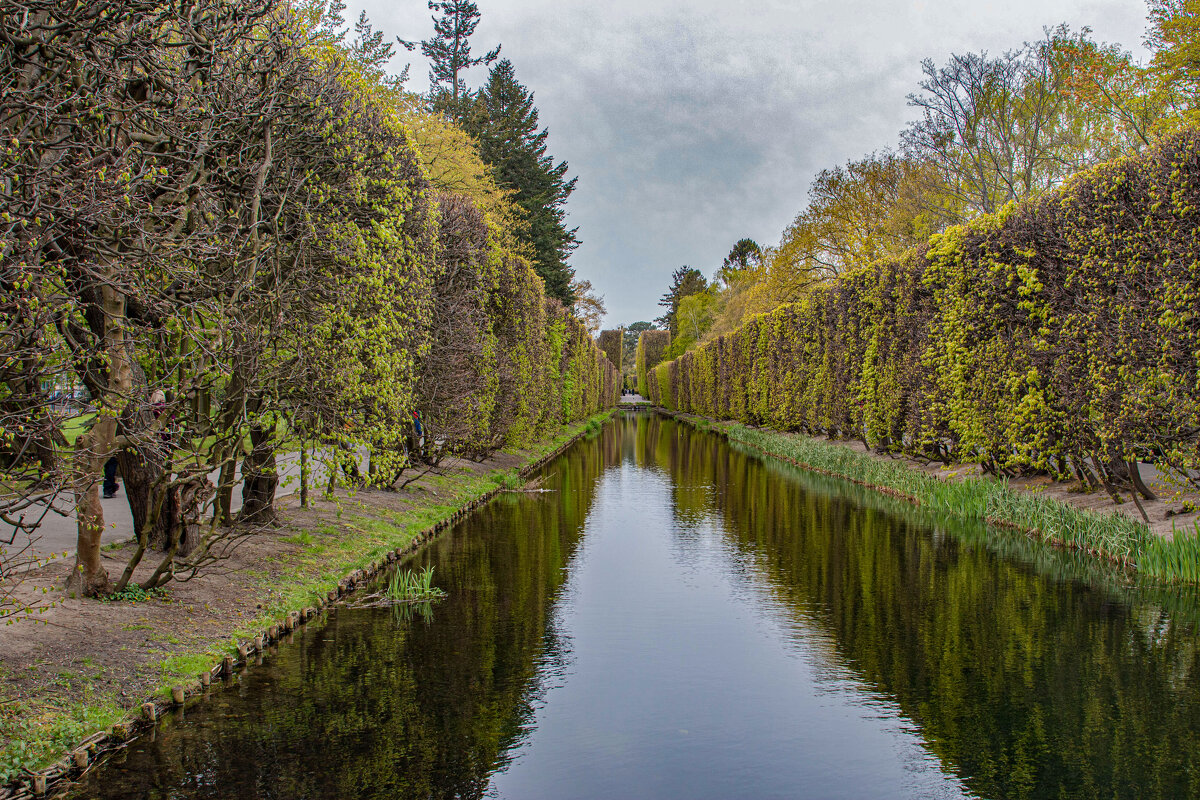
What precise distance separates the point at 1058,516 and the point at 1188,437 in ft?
6.96

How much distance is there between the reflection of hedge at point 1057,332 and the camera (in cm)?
955

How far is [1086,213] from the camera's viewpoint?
1126cm

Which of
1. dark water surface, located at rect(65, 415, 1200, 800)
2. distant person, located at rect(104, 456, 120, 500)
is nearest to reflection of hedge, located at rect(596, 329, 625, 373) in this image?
distant person, located at rect(104, 456, 120, 500)

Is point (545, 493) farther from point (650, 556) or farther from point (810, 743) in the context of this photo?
point (810, 743)

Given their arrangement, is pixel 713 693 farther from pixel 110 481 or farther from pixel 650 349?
pixel 650 349

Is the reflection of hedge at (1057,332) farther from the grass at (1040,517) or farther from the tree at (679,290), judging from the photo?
the tree at (679,290)

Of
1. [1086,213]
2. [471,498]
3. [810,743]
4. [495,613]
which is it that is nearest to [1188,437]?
[1086,213]

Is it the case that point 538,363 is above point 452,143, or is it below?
below

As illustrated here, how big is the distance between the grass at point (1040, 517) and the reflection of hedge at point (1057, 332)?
0.78 meters

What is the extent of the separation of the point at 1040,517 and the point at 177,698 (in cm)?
1067

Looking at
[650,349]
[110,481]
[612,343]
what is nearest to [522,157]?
[110,481]

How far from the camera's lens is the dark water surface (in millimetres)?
4699

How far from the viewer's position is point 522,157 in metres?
47.8

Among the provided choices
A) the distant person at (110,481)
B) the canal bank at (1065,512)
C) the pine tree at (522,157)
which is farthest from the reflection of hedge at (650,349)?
the distant person at (110,481)
